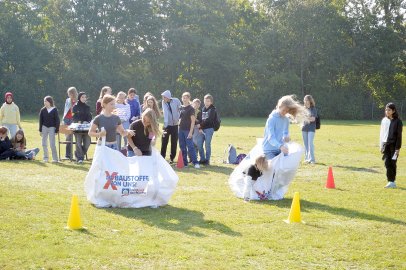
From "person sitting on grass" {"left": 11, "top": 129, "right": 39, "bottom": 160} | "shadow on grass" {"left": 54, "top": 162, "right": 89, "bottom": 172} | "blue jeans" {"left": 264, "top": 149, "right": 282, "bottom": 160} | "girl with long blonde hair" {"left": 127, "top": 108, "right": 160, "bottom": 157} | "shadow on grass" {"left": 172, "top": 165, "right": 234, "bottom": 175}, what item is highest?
"girl with long blonde hair" {"left": 127, "top": 108, "right": 160, "bottom": 157}

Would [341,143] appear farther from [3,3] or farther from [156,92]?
[3,3]

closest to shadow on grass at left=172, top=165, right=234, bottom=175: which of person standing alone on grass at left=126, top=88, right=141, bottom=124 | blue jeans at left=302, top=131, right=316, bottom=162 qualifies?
person standing alone on grass at left=126, top=88, right=141, bottom=124

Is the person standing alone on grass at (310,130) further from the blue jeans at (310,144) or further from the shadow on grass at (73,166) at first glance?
the shadow on grass at (73,166)

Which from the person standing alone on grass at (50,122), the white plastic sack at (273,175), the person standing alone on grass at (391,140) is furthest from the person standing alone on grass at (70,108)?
the person standing alone on grass at (391,140)

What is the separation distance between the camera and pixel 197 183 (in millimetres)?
12758

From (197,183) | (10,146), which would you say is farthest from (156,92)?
(197,183)

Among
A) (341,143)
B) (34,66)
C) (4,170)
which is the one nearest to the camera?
(4,170)

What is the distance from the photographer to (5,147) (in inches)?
650

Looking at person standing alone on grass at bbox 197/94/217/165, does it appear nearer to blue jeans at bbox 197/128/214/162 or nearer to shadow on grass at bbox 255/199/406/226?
blue jeans at bbox 197/128/214/162

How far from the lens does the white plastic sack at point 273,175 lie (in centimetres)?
1059

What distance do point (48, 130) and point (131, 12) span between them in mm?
44031

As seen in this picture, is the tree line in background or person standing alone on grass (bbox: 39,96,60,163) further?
the tree line in background

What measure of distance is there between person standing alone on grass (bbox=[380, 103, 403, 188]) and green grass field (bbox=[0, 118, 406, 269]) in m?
0.40

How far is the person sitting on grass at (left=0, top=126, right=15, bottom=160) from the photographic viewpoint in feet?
53.9
